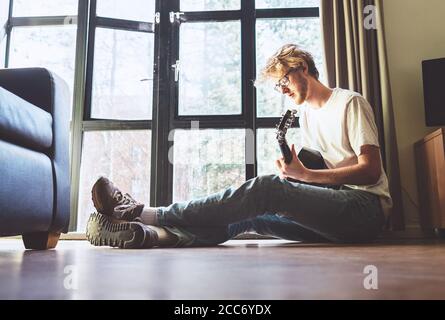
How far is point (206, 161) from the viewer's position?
8.29ft

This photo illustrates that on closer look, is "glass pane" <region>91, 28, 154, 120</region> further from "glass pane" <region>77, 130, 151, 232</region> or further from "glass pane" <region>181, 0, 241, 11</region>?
"glass pane" <region>181, 0, 241, 11</region>

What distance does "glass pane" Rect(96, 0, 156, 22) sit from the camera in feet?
8.61

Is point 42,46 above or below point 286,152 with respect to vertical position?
above

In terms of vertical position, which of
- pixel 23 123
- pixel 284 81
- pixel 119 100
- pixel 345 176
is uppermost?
pixel 119 100

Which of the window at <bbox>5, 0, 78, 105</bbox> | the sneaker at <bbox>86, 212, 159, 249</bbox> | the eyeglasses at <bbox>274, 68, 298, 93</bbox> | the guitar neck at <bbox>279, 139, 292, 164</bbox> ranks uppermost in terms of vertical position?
the window at <bbox>5, 0, 78, 105</bbox>

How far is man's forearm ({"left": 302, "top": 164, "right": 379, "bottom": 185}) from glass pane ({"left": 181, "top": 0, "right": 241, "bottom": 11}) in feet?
4.91

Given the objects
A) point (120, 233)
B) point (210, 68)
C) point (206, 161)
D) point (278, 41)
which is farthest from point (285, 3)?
point (120, 233)

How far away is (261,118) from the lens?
2.50 meters

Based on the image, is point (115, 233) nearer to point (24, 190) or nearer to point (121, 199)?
point (121, 199)

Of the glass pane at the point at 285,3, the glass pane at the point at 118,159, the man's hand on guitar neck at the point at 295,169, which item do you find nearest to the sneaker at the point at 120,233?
the man's hand on guitar neck at the point at 295,169

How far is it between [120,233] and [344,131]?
909 mm

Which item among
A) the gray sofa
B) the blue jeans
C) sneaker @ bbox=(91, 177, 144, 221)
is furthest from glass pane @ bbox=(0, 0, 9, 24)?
the blue jeans

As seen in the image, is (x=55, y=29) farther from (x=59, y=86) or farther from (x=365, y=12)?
(x=365, y=12)
